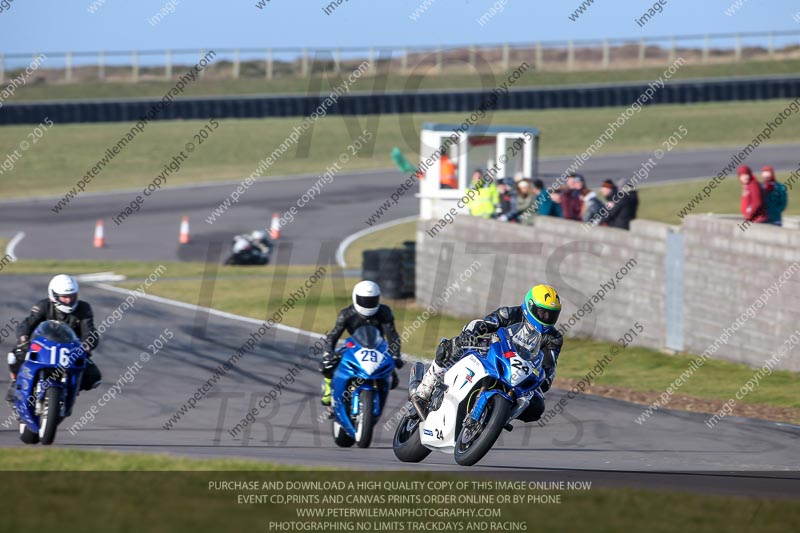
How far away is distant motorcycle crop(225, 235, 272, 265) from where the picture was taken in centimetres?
2998

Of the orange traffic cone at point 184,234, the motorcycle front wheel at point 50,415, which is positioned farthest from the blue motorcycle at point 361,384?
the orange traffic cone at point 184,234

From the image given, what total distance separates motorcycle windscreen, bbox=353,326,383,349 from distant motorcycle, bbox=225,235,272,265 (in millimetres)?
17944

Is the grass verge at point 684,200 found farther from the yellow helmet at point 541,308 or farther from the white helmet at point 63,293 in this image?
the yellow helmet at point 541,308

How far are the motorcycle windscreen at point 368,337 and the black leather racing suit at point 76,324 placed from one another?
8.28 feet

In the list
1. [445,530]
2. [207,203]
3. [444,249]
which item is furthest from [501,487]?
[207,203]

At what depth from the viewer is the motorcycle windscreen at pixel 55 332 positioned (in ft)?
39.2

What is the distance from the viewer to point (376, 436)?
13.5 metres

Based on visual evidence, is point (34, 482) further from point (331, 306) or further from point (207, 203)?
point (207, 203)

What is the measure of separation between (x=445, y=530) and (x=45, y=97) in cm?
5358

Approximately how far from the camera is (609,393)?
1664 cm

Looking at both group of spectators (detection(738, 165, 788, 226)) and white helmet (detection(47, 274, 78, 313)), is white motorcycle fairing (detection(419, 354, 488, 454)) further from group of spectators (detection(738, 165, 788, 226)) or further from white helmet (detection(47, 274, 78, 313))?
group of spectators (detection(738, 165, 788, 226))

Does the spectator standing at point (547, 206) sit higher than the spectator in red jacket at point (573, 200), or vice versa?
the spectator in red jacket at point (573, 200)

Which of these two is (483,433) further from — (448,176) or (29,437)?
(448,176)

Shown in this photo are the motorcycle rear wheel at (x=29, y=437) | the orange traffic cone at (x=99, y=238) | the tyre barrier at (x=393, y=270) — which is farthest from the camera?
the orange traffic cone at (x=99, y=238)
